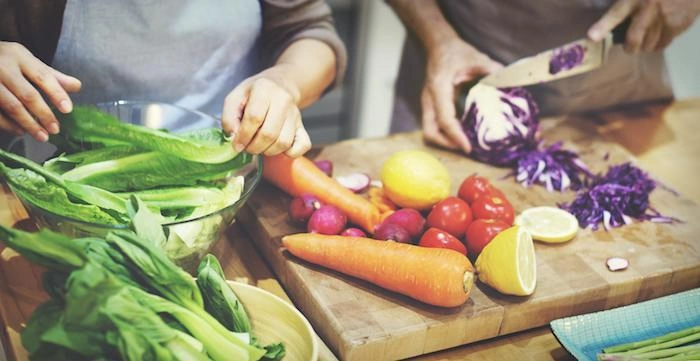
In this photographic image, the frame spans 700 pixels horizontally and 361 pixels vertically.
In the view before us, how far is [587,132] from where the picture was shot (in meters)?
1.99

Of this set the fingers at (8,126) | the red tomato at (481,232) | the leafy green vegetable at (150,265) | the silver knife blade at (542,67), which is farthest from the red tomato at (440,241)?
the fingers at (8,126)

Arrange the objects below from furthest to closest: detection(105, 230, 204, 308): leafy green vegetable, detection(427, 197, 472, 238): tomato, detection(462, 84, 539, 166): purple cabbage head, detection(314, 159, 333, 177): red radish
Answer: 1. detection(462, 84, 539, 166): purple cabbage head
2. detection(314, 159, 333, 177): red radish
3. detection(427, 197, 472, 238): tomato
4. detection(105, 230, 204, 308): leafy green vegetable

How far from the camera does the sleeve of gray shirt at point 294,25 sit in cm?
166

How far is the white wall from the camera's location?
11.1 ft

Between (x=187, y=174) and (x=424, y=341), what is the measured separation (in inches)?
20.2

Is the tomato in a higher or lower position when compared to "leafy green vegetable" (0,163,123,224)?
lower

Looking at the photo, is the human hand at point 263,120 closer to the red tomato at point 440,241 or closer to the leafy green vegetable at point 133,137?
the leafy green vegetable at point 133,137

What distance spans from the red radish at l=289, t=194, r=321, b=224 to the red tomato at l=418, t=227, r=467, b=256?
23 centimetres

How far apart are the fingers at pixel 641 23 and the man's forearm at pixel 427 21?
17.5 inches

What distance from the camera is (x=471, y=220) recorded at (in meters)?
1.43

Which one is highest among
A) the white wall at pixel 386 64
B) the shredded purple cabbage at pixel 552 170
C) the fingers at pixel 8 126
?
the fingers at pixel 8 126

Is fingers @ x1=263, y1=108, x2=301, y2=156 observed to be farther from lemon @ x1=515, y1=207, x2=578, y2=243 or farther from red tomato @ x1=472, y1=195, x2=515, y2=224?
lemon @ x1=515, y1=207, x2=578, y2=243

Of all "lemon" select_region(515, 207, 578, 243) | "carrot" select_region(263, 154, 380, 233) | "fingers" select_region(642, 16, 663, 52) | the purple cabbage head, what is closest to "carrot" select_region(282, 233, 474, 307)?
"carrot" select_region(263, 154, 380, 233)

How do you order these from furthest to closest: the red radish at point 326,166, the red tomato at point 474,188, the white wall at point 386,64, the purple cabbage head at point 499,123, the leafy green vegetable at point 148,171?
the white wall at point 386,64 → the purple cabbage head at point 499,123 → the red radish at point 326,166 → the red tomato at point 474,188 → the leafy green vegetable at point 148,171
